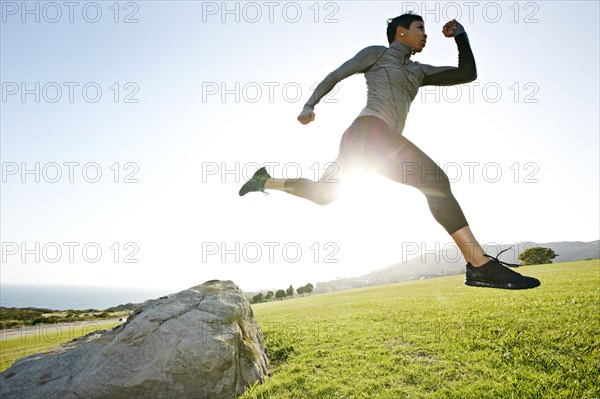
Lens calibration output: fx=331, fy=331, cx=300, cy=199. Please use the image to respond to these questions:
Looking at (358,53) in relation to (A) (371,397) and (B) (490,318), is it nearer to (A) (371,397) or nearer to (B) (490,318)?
(A) (371,397)

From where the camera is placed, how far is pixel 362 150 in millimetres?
3367

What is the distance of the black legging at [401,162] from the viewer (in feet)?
10.4

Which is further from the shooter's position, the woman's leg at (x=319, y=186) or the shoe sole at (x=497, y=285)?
the woman's leg at (x=319, y=186)

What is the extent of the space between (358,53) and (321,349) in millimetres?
5155

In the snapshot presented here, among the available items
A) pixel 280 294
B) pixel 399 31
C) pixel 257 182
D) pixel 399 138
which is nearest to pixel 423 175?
pixel 399 138

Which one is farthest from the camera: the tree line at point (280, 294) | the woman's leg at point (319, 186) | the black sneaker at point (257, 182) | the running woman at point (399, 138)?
the tree line at point (280, 294)

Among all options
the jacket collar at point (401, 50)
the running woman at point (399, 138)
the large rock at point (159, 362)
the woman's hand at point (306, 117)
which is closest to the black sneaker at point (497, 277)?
the running woman at point (399, 138)

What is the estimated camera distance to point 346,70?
3586mm

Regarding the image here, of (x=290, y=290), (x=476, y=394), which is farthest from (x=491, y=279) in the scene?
(x=290, y=290)

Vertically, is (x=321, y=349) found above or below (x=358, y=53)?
below

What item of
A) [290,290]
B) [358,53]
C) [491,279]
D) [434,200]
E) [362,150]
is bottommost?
[290,290]

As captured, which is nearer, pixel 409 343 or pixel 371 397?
pixel 371 397

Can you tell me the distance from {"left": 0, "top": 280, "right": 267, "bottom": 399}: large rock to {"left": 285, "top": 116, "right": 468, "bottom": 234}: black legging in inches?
135

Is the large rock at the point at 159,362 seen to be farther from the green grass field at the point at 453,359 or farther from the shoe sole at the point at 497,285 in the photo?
the shoe sole at the point at 497,285
